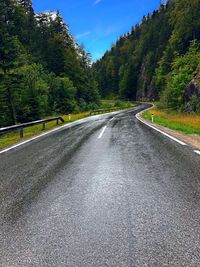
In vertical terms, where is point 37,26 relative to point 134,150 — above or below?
above

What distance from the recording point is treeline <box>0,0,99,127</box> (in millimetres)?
27595

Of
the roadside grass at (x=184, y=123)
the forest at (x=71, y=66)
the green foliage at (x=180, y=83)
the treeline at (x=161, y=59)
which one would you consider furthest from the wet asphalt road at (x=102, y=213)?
the green foliage at (x=180, y=83)

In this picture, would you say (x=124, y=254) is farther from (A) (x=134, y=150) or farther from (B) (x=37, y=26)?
(B) (x=37, y=26)

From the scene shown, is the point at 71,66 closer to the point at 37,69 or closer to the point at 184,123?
the point at 37,69

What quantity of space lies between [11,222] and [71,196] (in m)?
1.19

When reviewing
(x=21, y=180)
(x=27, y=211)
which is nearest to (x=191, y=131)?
(x=21, y=180)

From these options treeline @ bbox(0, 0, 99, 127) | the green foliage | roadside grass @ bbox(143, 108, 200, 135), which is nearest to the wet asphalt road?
roadside grass @ bbox(143, 108, 200, 135)

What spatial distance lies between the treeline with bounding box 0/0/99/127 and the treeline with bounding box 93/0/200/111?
1895 cm

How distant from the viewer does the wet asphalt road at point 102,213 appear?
272cm

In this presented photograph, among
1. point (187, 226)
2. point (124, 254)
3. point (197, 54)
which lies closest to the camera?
point (124, 254)

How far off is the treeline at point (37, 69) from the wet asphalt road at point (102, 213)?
75.8ft

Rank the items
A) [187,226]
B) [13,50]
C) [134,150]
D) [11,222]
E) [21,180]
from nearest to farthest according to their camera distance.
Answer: [187,226] < [11,222] < [21,180] < [134,150] < [13,50]

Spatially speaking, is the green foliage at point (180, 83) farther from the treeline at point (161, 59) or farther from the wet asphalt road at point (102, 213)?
the wet asphalt road at point (102, 213)

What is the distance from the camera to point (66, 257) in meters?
2.71
